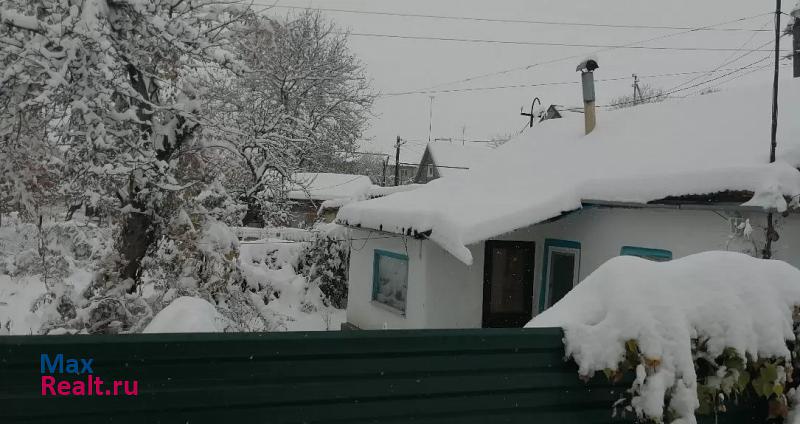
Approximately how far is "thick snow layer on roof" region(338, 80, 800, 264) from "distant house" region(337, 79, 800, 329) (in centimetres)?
2

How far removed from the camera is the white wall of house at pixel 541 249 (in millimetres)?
7090

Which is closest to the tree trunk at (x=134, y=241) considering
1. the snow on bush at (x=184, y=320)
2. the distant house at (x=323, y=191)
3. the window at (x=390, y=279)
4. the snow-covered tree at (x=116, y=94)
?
the snow-covered tree at (x=116, y=94)

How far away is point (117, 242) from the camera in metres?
7.71

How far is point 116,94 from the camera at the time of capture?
720 centimetres

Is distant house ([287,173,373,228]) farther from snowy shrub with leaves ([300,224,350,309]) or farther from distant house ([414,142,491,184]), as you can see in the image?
snowy shrub with leaves ([300,224,350,309])

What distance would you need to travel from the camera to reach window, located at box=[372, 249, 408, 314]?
35.3ft

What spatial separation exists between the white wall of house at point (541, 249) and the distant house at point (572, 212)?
18 millimetres

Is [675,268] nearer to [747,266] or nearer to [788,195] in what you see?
[747,266]

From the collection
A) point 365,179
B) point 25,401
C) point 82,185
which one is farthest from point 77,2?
point 365,179

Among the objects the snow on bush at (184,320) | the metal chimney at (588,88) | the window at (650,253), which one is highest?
the metal chimney at (588,88)

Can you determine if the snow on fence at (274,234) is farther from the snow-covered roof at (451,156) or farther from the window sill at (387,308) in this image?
the snow-covered roof at (451,156)

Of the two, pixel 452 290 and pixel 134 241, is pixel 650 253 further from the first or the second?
pixel 134 241

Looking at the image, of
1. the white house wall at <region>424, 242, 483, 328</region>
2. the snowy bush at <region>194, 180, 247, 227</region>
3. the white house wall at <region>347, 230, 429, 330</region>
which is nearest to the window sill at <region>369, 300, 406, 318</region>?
the white house wall at <region>347, 230, 429, 330</region>

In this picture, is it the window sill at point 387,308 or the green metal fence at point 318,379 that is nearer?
the green metal fence at point 318,379
